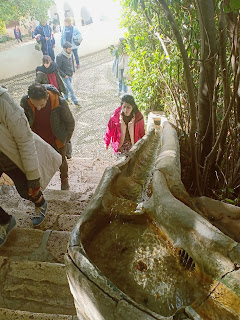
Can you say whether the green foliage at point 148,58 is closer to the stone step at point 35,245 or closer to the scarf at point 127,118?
the scarf at point 127,118

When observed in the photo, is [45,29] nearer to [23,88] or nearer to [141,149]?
[23,88]

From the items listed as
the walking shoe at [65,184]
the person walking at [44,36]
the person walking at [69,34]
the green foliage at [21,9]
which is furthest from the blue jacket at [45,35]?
the walking shoe at [65,184]

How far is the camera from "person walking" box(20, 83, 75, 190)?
298 centimetres

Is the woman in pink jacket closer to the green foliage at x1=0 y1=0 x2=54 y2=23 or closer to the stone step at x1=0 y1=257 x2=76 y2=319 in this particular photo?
the stone step at x1=0 y1=257 x2=76 y2=319

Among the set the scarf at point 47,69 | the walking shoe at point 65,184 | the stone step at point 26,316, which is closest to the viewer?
the stone step at point 26,316

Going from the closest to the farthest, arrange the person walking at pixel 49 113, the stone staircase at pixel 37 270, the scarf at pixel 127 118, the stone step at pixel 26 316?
the stone step at pixel 26 316
the stone staircase at pixel 37 270
the person walking at pixel 49 113
the scarf at pixel 127 118

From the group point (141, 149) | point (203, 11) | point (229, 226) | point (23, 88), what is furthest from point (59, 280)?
point (23, 88)

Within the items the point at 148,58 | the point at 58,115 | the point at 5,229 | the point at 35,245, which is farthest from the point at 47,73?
the point at 35,245

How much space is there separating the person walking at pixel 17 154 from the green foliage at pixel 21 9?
32.2 feet

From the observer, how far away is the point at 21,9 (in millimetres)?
11125

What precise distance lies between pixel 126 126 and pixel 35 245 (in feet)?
6.66

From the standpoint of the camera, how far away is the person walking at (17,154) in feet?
7.09

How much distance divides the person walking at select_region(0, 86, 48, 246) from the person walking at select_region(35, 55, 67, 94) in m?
3.31

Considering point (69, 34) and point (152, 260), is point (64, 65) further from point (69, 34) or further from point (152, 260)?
point (152, 260)
